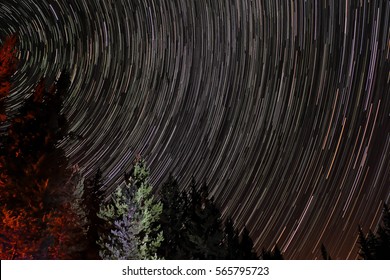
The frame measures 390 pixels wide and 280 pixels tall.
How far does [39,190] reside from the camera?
1480cm

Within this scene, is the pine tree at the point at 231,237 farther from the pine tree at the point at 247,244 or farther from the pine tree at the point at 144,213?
the pine tree at the point at 144,213

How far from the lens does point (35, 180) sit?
48.8 feet

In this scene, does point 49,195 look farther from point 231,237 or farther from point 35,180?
point 231,237

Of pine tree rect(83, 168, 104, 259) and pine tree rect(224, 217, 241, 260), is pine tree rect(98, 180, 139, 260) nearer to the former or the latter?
pine tree rect(83, 168, 104, 259)

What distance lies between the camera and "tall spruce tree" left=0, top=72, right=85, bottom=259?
14.4m

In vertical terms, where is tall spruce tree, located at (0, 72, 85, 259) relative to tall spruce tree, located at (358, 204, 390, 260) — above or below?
below

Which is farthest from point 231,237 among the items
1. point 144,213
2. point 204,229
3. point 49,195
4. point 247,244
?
point 49,195

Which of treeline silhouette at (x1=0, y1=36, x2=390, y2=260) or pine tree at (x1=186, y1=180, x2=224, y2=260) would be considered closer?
treeline silhouette at (x1=0, y1=36, x2=390, y2=260)

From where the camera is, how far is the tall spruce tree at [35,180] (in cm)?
1435

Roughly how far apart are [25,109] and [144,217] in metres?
7.86

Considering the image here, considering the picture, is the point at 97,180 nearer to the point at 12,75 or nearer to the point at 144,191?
the point at 144,191

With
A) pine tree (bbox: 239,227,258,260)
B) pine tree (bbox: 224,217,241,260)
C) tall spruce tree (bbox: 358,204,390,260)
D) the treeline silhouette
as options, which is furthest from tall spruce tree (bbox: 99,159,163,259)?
tall spruce tree (bbox: 358,204,390,260)

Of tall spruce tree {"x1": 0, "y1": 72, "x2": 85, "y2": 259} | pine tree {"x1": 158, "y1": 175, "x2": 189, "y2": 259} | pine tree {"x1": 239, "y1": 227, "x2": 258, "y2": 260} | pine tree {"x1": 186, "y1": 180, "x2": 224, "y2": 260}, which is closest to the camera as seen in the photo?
tall spruce tree {"x1": 0, "y1": 72, "x2": 85, "y2": 259}
